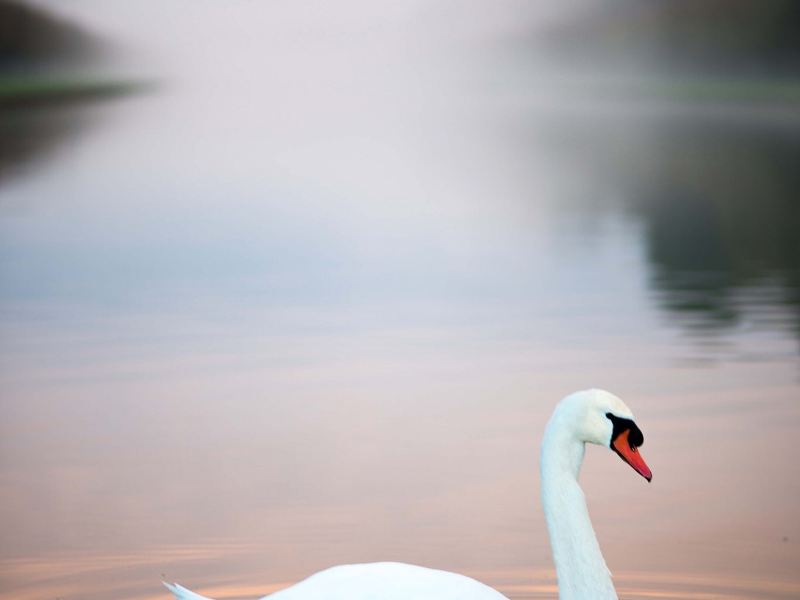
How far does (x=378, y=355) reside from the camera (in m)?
7.60

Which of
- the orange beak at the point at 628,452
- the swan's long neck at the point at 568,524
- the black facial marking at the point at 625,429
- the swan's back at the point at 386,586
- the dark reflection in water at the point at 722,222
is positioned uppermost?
the dark reflection in water at the point at 722,222

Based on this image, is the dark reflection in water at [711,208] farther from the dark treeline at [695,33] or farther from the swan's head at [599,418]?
the swan's head at [599,418]

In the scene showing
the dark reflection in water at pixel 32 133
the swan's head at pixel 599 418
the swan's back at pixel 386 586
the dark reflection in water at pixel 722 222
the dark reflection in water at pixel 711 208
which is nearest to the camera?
the swan's back at pixel 386 586

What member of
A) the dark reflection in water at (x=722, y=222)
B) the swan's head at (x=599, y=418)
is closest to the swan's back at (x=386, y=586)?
the swan's head at (x=599, y=418)

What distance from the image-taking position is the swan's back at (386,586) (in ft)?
10.0

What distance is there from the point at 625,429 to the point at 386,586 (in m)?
0.56

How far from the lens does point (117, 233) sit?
1222 centimetres

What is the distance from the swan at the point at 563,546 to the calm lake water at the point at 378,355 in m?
0.97

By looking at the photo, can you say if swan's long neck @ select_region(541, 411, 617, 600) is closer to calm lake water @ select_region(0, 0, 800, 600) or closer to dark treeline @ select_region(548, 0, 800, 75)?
calm lake water @ select_region(0, 0, 800, 600)

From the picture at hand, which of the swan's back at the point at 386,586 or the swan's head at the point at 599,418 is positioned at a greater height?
the swan's head at the point at 599,418

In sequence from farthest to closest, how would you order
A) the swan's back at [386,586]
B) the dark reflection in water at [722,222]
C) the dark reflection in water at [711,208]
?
the dark reflection in water at [722,222] → the dark reflection in water at [711,208] → the swan's back at [386,586]

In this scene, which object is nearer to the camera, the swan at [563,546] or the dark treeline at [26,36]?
the swan at [563,546]

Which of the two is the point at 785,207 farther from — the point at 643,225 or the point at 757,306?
the point at 757,306

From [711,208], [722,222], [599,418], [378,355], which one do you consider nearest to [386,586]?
[599,418]
